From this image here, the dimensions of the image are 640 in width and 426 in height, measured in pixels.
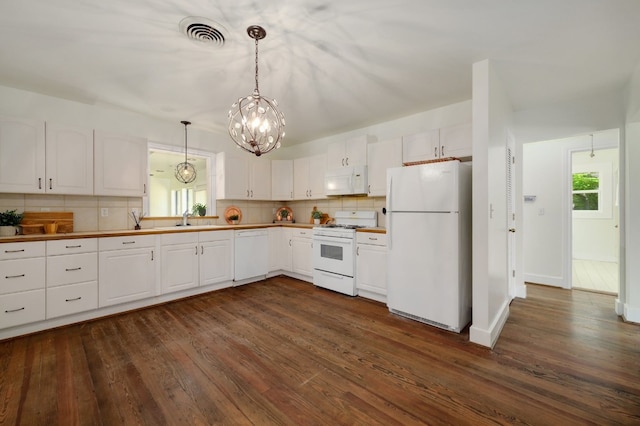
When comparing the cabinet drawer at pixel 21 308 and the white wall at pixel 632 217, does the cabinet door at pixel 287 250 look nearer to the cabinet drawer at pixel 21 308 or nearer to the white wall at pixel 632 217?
the cabinet drawer at pixel 21 308

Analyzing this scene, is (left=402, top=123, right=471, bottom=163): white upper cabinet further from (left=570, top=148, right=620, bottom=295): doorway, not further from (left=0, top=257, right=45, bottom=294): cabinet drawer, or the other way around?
(left=570, top=148, right=620, bottom=295): doorway

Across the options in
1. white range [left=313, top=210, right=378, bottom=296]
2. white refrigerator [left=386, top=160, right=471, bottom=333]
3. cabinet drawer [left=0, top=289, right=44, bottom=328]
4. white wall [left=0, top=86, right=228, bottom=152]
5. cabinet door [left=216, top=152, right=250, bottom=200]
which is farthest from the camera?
cabinet door [left=216, top=152, right=250, bottom=200]

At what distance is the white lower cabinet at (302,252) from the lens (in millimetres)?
4312

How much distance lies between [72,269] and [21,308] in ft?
1.56

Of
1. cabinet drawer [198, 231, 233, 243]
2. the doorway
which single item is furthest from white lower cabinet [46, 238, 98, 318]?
the doorway

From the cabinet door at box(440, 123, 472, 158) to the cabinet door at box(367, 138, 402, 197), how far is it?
56cm

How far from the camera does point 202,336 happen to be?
2547 millimetres

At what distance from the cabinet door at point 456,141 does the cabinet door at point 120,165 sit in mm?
3877

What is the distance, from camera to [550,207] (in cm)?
424

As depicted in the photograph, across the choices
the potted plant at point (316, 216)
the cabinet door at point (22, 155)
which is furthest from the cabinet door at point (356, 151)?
the cabinet door at point (22, 155)

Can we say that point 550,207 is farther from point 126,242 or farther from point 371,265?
point 126,242

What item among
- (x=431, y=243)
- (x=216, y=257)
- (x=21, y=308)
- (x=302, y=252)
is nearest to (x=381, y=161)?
(x=431, y=243)

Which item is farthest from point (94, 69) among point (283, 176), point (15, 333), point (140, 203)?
point (283, 176)

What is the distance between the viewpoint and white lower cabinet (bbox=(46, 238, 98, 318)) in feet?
8.87
